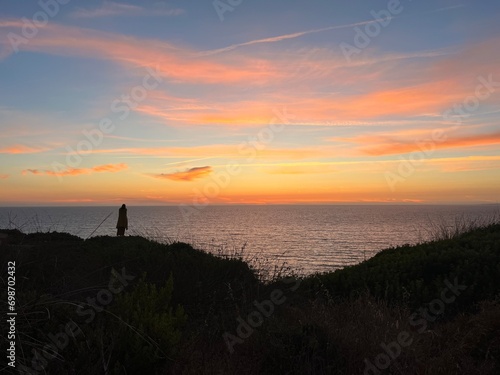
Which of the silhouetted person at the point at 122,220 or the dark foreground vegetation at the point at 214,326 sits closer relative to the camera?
the dark foreground vegetation at the point at 214,326

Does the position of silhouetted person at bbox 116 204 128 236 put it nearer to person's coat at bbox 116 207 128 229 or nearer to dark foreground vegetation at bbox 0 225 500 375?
person's coat at bbox 116 207 128 229

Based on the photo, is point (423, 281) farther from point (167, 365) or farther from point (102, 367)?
point (102, 367)

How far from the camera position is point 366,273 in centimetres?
1138

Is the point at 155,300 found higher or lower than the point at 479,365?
higher

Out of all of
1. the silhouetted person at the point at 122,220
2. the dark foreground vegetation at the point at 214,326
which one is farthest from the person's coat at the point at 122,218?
the dark foreground vegetation at the point at 214,326

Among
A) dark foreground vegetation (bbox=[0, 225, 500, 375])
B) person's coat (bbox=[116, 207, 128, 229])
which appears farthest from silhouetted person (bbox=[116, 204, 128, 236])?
dark foreground vegetation (bbox=[0, 225, 500, 375])

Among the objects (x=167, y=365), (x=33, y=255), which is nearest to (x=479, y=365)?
(x=167, y=365)

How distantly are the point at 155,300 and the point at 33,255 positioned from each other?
3455mm

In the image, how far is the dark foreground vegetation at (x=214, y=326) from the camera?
490cm

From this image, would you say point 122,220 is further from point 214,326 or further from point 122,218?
point 214,326

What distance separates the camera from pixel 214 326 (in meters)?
6.81

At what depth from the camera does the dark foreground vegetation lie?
490 centimetres

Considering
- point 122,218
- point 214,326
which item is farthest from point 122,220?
→ point 214,326

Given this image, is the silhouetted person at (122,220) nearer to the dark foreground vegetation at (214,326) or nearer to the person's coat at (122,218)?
the person's coat at (122,218)
